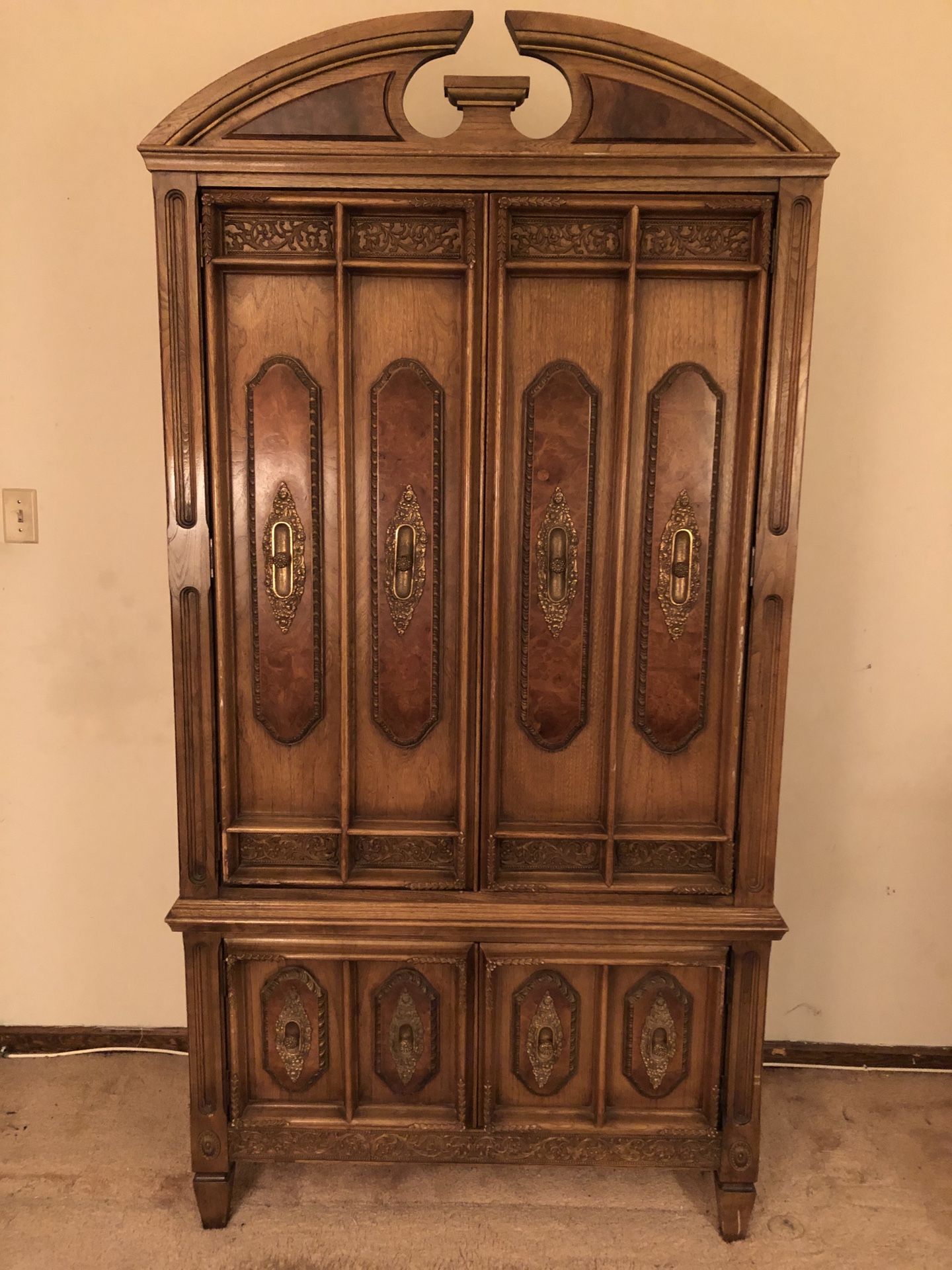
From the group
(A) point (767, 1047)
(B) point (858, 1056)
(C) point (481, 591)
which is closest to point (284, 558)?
(C) point (481, 591)

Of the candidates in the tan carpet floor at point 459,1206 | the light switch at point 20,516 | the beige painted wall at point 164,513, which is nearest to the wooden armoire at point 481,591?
the tan carpet floor at point 459,1206

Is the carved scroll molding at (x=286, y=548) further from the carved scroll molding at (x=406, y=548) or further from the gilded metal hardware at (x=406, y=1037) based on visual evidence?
the gilded metal hardware at (x=406, y=1037)

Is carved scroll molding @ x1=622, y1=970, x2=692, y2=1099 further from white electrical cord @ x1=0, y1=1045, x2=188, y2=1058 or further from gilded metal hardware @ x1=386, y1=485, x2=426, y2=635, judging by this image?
white electrical cord @ x1=0, y1=1045, x2=188, y2=1058

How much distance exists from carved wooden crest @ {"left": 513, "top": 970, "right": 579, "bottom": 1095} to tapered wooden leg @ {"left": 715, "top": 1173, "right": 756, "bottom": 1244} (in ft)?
1.30

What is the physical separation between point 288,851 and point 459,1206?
87cm

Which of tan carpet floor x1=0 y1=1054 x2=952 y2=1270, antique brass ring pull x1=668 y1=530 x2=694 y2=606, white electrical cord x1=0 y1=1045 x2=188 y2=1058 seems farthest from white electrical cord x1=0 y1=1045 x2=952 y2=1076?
antique brass ring pull x1=668 y1=530 x2=694 y2=606

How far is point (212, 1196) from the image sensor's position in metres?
1.66

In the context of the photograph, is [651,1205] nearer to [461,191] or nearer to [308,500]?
[308,500]

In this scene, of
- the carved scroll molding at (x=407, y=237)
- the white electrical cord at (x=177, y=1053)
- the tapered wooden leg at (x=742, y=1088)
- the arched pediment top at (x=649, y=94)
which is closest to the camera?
the arched pediment top at (x=649, y=94)

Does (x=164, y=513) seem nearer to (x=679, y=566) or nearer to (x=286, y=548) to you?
(x=286, y=548)

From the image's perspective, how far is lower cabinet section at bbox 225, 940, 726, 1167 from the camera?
1645 mm

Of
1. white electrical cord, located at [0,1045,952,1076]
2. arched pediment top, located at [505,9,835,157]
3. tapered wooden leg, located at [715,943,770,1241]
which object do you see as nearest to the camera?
arched pediment top, located at [505,9,835,157]

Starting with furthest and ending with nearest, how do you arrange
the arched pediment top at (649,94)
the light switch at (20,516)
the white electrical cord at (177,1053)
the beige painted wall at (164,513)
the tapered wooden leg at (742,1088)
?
the white electrical cord at (177,1053) < the light switch at (20,516) < the beige painted wall at (164,513) < the tapered wooden leg at (742,1088) < the arched pediment top at (649,94)

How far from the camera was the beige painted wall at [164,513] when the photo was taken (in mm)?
1854
